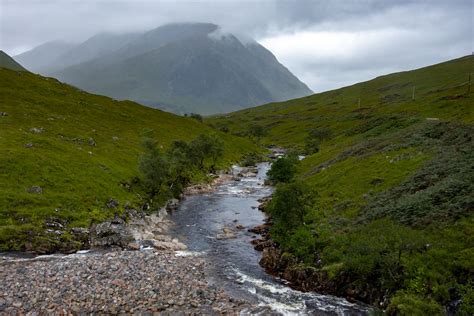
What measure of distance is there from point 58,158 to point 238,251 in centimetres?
3343

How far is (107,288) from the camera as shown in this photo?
27547 mm

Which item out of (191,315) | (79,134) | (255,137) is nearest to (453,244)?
(191,315)

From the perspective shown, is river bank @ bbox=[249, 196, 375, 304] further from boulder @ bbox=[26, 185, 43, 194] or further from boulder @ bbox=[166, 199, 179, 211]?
boulder @ bbox=[26, 185, 43, 194]

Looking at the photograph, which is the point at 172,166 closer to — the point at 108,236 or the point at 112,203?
the point at 112,203

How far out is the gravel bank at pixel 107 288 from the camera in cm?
2522

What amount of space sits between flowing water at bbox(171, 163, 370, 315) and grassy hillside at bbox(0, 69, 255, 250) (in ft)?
32.9

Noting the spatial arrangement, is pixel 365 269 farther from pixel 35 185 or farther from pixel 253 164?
pixel 253 164

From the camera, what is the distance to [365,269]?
29.2 meters

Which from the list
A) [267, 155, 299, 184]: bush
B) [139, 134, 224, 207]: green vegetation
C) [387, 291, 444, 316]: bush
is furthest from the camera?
[267, 155, 299, 184]: bush

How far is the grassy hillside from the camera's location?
128ft

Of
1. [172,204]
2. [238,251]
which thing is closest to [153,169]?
[172,204]

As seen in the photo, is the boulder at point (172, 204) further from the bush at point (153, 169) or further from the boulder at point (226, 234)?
the boulder at point (226, 234)

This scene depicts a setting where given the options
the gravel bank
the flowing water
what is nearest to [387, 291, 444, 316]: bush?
the flowing water

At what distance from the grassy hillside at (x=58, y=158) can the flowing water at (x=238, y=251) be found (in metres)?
10.0
